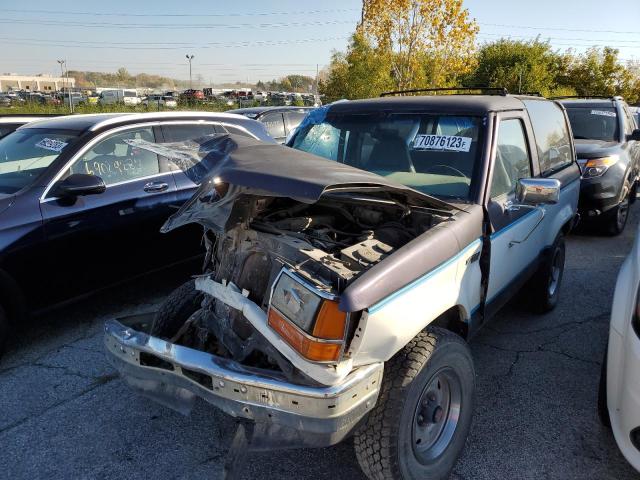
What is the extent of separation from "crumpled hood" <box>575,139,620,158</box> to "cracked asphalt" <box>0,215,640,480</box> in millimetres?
3377

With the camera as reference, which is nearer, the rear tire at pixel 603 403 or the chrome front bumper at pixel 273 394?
the chrome front bumper at pixel 273 394

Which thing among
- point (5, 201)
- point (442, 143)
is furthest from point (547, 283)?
point (5, 201)

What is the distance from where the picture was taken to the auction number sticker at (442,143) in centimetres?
312

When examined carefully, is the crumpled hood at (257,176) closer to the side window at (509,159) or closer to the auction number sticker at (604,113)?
the side window at (509,159)

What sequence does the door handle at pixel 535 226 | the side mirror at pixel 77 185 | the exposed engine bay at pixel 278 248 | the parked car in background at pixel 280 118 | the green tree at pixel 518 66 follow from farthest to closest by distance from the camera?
the green tree at pixel 518 66
the parked car in background at pixel 280 118
the side mirror at pixel 77 185
the door handle at pixel 535 226
the exposed engine bay at pixel 278 248

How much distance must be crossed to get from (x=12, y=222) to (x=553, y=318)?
4458 millimetres

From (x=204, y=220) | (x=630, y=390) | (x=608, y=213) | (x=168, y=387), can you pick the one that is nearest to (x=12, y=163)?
(x=204, y=220)

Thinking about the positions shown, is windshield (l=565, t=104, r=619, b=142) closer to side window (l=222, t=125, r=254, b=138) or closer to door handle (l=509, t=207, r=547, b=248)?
door handle (l=509, t=207, r=547, b=248)

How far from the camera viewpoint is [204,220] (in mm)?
2648

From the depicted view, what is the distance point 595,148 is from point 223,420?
6.48m

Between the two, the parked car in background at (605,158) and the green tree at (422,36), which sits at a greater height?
the green tree at (422,36)

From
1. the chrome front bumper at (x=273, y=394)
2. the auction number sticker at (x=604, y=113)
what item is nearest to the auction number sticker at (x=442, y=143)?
the chrome front bumper at (x=273, y=394)

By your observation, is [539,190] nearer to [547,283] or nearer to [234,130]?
[547,283]

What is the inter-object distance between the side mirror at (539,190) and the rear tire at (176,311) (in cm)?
208
